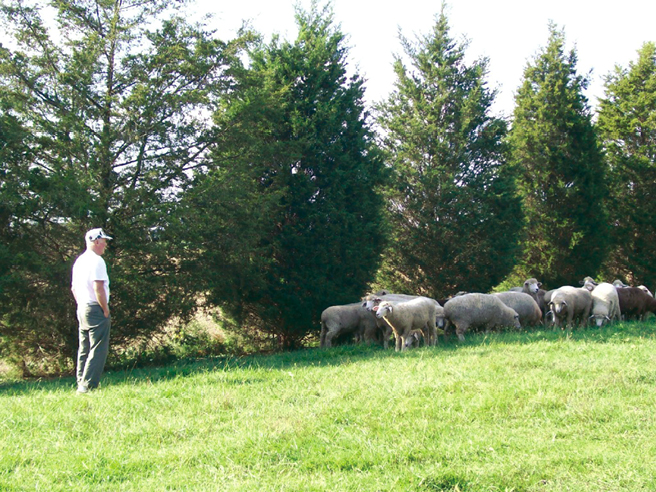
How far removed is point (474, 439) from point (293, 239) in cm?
1153

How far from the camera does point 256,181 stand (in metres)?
15.8

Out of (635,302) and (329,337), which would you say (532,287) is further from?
(329,337)

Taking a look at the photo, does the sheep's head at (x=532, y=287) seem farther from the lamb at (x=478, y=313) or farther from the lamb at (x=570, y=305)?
the lamb at (x=478, y=313)

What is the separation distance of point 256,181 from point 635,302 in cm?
1248

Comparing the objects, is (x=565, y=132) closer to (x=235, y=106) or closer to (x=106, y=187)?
(x=235, y=106)

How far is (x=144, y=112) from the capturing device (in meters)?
13.2

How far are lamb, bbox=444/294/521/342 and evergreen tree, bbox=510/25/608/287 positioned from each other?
11557mm

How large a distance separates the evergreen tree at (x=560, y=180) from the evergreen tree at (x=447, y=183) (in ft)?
11.8

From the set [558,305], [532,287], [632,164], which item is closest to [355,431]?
[558,305]

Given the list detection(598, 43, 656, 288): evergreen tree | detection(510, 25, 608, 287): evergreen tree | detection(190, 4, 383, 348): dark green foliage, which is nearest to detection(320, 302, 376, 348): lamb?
detection(190, 4, 383, 348): dark green foliage

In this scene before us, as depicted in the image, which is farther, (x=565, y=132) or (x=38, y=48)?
(x=565, y=132)

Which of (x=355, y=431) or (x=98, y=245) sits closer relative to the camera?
(x=355, y=431)

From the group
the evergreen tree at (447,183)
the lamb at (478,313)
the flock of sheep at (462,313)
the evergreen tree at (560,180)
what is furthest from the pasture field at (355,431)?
the evergreen tree at (560,180)

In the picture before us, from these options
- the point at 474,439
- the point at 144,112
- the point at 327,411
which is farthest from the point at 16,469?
the point at 144,112
